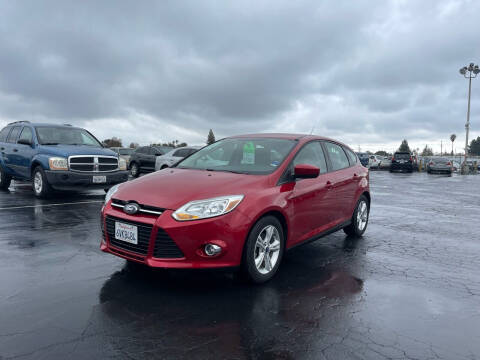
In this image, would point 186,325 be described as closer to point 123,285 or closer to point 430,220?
point 123,285

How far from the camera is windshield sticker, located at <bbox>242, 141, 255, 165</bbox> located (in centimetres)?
491

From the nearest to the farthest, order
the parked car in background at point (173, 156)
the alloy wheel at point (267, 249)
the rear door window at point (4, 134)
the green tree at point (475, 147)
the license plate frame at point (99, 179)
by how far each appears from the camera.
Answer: the alloy wheel at point (267, 249) < the license plate frame at point (99, 179) < the rear door window at point (4, 134) < the parked car in background at point (173, 156) < the green tree at point (475, 147)

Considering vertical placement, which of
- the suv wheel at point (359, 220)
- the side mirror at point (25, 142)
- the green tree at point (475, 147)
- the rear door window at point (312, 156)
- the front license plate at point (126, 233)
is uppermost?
the green tree at point (475, 147)

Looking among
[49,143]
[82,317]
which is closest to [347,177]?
[82,317]

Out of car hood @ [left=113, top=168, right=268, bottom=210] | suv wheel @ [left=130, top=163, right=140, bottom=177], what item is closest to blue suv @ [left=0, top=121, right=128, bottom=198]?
car hood @ [left=113, top=168, right=268, bottom=210]

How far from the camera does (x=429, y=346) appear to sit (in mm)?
3004

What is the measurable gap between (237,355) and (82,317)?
4.49 feet

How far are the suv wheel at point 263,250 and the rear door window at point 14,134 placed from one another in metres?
9.65

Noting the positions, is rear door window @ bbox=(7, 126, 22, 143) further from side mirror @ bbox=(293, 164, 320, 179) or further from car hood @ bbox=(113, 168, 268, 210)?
side mirror @ bbox=(293, 164, 320, 179)

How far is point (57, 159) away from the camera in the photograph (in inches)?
376

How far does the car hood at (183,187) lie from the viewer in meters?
3.92

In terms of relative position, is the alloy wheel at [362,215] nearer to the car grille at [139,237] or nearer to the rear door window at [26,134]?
the car grille at [139,237]

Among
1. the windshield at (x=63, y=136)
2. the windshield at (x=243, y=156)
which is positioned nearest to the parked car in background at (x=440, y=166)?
the windshield at (x=63, y=136)

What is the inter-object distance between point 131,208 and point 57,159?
255 inches
